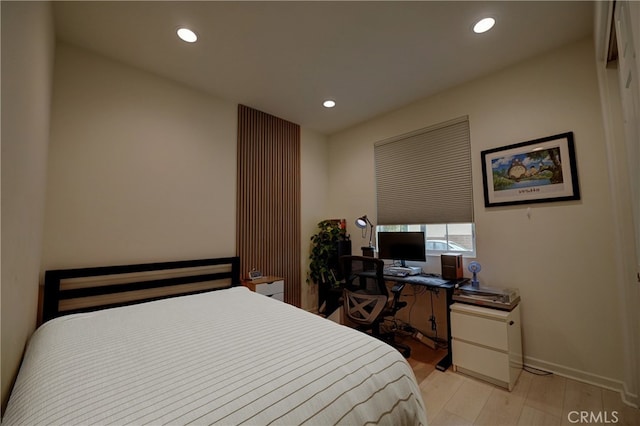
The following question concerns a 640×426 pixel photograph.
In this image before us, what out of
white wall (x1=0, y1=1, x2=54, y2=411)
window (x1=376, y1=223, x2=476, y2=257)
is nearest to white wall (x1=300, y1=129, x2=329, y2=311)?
window (x1=376, y1=223, x2=476, y2=257)

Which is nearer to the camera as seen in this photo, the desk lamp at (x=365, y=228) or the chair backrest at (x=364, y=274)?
the chair backrest at (x=364, y=274)

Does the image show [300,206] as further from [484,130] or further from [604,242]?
[604,242]

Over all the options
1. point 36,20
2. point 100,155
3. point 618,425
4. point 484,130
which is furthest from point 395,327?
point 36,20

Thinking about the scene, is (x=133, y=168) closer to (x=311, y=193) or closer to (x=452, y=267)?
(x=311, y=193)

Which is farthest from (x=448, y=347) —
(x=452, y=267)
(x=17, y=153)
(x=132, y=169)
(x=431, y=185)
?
(x=132, y=169)

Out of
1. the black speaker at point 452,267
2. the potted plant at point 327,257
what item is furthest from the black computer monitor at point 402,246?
the potted plant at point 327,257

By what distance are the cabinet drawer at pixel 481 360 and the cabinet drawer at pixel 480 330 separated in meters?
0.06

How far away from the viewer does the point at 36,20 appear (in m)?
1.30

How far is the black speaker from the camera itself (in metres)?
2.57

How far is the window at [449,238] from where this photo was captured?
277 cm

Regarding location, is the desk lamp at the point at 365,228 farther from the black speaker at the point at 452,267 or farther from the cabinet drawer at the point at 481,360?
the cabinet drawer at the point at 481,360

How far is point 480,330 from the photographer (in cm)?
213

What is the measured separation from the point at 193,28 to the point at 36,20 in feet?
3.13

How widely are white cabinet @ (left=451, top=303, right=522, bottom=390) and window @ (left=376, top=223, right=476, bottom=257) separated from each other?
28.8 inches
